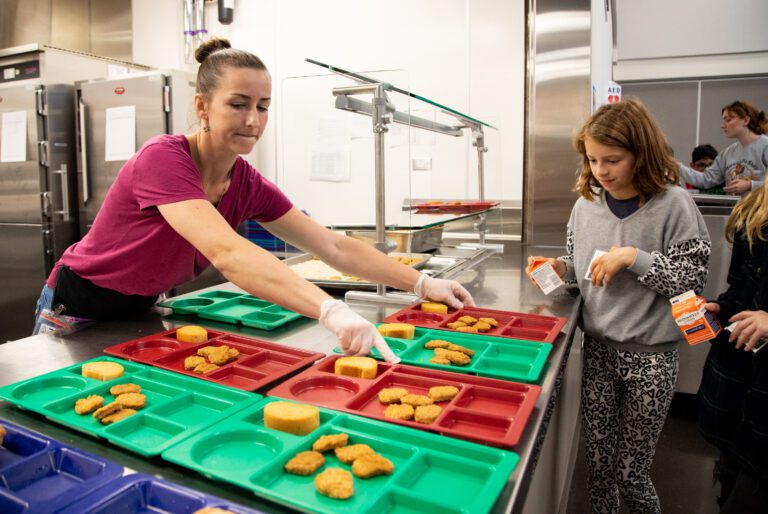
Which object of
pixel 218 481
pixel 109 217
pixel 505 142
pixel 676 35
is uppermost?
pixel 676 35

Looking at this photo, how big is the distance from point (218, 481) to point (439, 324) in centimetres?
80

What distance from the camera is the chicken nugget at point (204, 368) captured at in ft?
3.63

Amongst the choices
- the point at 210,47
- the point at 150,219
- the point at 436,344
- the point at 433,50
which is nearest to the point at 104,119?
the point at 433,50

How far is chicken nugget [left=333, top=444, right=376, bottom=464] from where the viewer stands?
782 mm

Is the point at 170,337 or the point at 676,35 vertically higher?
the point at 676,35

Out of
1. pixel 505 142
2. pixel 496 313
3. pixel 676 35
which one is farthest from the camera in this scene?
pixel 676 35

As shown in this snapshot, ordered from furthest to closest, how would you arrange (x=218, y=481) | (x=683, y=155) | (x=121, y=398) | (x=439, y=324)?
(x=683, y=155) → (x=439, y=324) → (x=121, y=398) → (x=218, y=481)

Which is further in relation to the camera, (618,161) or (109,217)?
(618,161)

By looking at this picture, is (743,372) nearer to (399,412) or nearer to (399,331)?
(399,331)

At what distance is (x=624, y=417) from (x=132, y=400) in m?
1.38

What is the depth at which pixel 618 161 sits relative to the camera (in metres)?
1.57

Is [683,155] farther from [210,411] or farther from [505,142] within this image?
[210,411]

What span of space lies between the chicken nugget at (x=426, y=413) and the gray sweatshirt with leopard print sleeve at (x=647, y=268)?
0.83 m


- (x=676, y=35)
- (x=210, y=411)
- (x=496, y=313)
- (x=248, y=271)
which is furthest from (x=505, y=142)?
(x=676, y=35)
